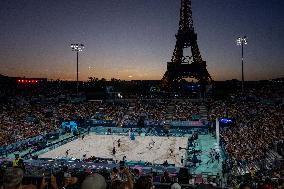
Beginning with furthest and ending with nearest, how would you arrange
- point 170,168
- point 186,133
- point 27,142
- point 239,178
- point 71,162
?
point 186,133
point 27,142
point 71,162
point 170,168
point 239,178

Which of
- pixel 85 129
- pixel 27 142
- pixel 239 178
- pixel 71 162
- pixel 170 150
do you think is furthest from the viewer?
pixel 85 129

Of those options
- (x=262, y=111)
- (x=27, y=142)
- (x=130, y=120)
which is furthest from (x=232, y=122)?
(x=27, y=142)

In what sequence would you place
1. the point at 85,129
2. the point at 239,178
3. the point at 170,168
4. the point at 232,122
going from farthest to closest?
the point at 85,129 < the point at 232,122 < the point at 170,168 < the point at 239,178

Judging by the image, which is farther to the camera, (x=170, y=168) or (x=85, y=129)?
(x=85, y=129)

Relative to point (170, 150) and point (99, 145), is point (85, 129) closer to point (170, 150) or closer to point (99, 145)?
point (99, 145)

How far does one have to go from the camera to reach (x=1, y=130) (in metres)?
35.5

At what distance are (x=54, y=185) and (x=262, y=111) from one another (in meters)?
39.4

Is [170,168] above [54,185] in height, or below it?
below

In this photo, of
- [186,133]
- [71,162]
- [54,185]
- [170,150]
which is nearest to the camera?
[54,185]

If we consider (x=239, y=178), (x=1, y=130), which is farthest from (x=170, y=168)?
(x=1, y=130)

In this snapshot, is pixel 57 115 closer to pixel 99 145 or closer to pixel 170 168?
pixel 99 145

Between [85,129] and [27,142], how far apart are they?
12391 millimetres

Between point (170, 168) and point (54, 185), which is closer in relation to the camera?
point (54, 185)

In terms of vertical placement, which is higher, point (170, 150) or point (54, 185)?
point (54, 185)
